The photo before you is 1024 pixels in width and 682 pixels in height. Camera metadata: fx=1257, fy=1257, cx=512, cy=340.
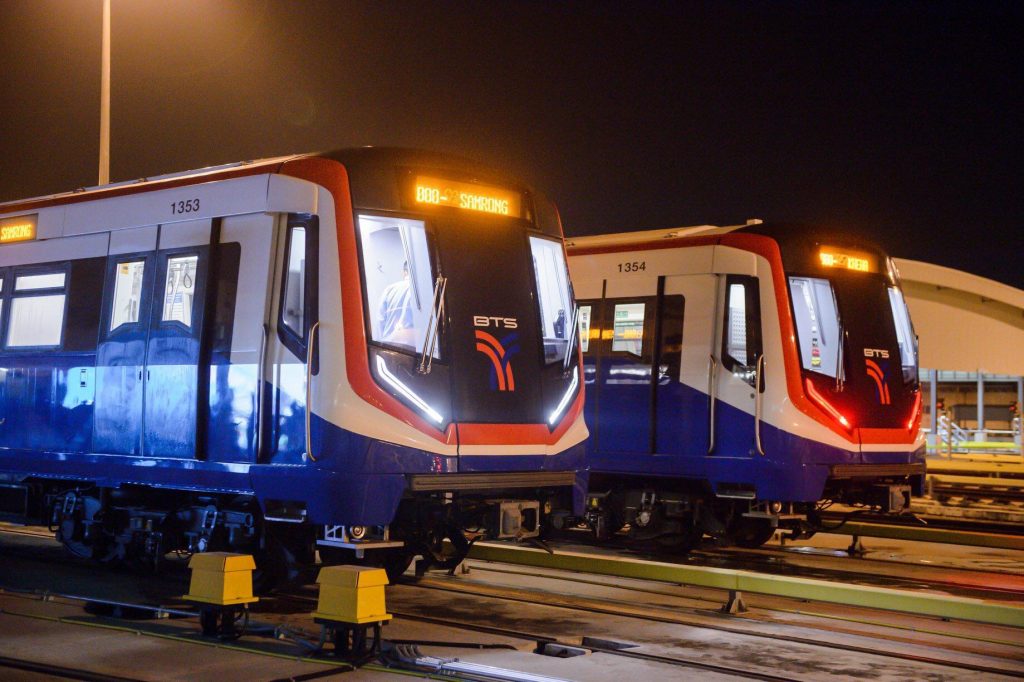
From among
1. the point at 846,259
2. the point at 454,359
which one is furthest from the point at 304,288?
the point at 846,259

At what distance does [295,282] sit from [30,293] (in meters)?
4.40

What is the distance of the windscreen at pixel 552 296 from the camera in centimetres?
1087

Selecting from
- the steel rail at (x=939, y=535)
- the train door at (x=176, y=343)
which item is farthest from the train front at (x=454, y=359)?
the steel rail at (x=939, y=535)

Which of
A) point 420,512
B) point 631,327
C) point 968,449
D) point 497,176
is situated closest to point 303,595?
point 420,512

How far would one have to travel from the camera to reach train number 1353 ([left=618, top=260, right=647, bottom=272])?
1486 centimetres

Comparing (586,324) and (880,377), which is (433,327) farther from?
(880,377)

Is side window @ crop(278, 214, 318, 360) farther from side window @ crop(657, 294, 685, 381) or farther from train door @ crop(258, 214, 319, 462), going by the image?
side window @ crop(657, 294, 685, 381)

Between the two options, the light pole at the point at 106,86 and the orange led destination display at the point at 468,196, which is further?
the light pole at the point at 106,86

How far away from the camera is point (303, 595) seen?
1171 cm

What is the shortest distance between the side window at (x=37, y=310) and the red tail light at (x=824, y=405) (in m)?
7.72

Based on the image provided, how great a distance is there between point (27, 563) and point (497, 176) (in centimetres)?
683

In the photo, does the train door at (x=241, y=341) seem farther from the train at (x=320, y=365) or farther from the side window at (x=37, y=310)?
the side window at (x=37, y=310)

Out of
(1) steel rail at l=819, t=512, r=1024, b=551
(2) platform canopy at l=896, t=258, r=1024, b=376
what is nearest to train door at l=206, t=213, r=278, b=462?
(1) steel rail at l=819, t=512, r=1024, b=551

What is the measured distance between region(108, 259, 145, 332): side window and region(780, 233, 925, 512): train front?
22.2ft
